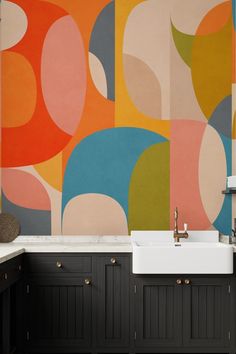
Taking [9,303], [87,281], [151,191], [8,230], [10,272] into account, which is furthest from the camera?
[151,191]

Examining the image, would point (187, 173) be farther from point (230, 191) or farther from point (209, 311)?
point (209, 311)

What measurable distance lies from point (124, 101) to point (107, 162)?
1.74ft

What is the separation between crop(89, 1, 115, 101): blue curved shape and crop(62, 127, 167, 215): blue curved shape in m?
0.41

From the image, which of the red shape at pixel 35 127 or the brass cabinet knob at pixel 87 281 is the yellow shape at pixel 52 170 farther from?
the brass cabinet knob at pixel 87 281

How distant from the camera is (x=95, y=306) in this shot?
10.7 feet

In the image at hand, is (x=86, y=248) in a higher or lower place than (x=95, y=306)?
higher

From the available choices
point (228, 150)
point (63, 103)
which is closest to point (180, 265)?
point (228, 150)

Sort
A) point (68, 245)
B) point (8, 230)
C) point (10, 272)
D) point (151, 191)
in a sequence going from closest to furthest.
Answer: point (10, 272)
point (68, 245)
point (8, 230)
point (151, 191)

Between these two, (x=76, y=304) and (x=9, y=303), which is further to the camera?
(x=76, y=304)

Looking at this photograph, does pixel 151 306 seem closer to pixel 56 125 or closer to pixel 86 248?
pixel 86 248

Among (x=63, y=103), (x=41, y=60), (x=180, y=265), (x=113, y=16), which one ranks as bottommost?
(x=180, y=265)

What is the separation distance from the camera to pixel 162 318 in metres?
3.26

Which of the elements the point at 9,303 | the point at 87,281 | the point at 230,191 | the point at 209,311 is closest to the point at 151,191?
the point at 230,191

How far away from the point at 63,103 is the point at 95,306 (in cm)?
166
